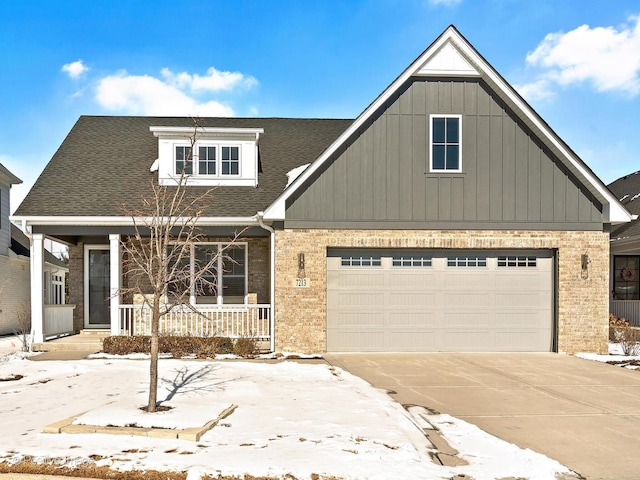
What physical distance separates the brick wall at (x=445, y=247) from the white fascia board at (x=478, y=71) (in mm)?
1008

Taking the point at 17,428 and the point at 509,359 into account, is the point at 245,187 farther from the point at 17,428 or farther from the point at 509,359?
Answer: the point at 17,428

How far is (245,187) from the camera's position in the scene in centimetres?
1630

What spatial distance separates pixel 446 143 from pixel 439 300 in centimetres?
397

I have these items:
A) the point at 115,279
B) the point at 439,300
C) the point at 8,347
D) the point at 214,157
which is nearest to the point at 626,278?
the point at 439,300

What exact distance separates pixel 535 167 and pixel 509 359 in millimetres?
4802

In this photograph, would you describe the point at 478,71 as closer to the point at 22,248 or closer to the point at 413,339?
the point at 413,339

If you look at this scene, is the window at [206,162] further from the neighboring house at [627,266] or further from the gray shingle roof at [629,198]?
the neighboring house at [627,266]

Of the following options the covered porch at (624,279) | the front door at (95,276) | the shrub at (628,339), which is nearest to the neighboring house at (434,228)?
the shrub at (628,339)

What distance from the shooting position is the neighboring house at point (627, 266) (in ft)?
60.6

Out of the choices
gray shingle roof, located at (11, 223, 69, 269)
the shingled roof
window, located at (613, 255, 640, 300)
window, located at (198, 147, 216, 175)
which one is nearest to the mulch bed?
the shingled roof

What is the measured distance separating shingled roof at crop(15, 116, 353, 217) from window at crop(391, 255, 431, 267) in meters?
3.86

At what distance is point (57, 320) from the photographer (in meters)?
15.5

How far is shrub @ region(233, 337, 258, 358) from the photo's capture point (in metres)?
13.2

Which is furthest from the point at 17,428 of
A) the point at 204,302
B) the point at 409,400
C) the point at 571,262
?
the point at 571,262
